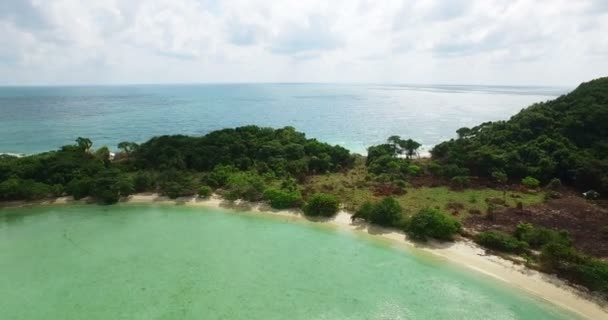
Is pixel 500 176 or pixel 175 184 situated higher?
pixel 500 176

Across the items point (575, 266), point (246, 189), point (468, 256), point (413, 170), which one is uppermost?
point (413, 170)

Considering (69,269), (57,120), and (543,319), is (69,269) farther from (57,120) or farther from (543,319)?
(57,120)

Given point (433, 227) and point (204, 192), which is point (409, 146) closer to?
point (433, 227)

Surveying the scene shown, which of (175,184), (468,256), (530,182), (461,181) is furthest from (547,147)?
(175,184)

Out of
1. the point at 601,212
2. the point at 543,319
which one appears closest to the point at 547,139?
the point at 601,212

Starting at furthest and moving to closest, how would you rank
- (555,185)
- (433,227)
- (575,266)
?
(555,185) < (433,227) < (575,266)

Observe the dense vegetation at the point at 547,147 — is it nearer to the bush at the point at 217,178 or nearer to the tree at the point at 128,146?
the bush at the point at 217,178
